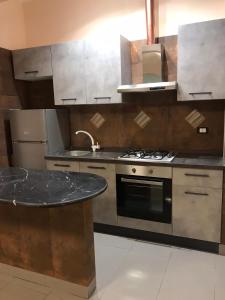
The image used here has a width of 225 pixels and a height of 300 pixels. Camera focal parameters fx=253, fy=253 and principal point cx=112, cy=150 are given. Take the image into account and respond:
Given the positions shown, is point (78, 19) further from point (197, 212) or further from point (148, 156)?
point (197, 212)

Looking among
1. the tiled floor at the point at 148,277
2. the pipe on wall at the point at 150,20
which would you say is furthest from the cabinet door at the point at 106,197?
the pipe on wall at the point at 150,20

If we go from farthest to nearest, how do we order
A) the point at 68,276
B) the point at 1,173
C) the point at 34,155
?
1. the point at 34,155
2. the point at 1,173
3. the point at 68,276

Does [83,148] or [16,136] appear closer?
[16,136]

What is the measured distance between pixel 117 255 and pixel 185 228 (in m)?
0.76

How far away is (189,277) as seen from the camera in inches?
88.3

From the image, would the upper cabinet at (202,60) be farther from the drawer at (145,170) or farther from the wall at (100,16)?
the drawer at (145,170)

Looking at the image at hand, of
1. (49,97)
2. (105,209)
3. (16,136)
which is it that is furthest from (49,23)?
(105,209)

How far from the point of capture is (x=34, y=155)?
127 inches

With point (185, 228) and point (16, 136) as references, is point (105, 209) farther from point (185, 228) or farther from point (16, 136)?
point (16, 136)

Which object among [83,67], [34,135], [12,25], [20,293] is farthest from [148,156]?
[12,25]

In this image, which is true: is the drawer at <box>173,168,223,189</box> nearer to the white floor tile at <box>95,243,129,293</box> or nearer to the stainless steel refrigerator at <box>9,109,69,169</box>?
the white floor tile at <box>95,243,129,293</box>

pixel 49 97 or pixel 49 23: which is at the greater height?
pixel 49 23

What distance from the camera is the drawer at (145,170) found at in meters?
2.61

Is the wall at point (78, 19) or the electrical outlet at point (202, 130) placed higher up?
the wall at point (78, 19)
